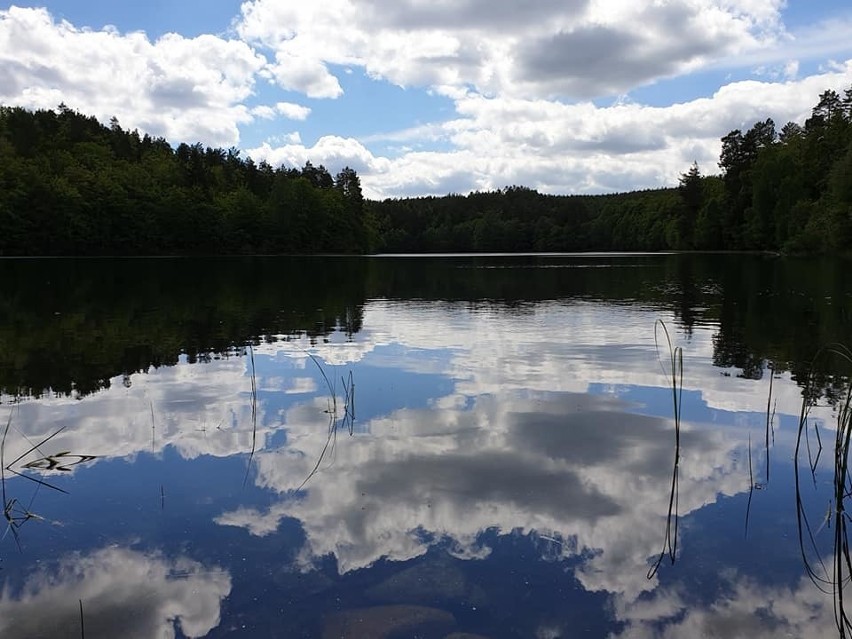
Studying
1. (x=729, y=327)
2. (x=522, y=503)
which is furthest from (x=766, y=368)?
(x=522, y=503)

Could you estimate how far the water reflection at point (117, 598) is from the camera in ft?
19.2

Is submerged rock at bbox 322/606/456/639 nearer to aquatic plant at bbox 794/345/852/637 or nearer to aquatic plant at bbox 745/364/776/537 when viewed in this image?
aquatic plant at bbox 794/345/852/637

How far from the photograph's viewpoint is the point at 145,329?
24234mm

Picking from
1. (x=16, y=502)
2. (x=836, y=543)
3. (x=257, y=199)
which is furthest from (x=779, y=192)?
(x=16, y=502)

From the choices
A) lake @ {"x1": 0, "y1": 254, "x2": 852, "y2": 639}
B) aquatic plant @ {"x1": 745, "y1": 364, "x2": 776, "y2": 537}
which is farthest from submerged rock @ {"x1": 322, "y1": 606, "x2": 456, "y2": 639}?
aquatic plant @ {"x1": 745, "y1": 364, "x2": 776, "y2": 537}

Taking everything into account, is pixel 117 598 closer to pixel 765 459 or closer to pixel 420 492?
pixel 420 492

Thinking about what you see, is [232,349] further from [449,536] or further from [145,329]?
[449,536]

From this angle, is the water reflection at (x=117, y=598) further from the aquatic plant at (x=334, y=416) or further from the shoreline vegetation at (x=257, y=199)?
the shoreline vegetation at (x=257, y=199)

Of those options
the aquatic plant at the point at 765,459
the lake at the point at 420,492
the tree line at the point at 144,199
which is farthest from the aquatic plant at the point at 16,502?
the tree line at the point at 144,199

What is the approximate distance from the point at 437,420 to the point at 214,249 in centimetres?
13538

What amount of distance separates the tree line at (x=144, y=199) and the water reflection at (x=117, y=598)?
11714 cm

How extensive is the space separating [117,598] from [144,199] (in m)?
137

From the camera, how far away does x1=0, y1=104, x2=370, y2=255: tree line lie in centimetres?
11306

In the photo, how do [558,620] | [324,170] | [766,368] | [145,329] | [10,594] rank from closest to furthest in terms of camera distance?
1. [558,620]
2. [10,594]
3. [766,368]
4. [145,329]
5. [324,170]
